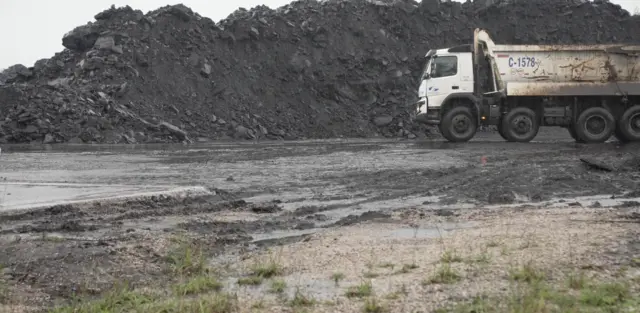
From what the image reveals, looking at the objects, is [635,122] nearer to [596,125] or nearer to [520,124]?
[596,125]

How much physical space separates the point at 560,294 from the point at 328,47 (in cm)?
3064

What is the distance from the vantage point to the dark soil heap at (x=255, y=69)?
26.4 m

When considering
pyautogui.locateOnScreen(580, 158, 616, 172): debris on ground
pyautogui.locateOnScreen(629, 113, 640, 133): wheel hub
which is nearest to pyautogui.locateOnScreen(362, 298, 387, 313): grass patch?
pyautogui.locateOnScreen(580, 158, 616, 172): debris on ground

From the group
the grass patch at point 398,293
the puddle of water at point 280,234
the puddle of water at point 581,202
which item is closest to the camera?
the grass patch at point 398,293

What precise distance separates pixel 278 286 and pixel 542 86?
60.0 ft

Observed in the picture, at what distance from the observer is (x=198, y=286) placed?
4723 millimetres

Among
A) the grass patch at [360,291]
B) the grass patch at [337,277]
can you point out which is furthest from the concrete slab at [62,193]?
the grass patch at [360,291]

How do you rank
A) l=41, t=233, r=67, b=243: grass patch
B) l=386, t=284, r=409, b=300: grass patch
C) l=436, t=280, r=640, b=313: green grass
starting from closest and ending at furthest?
l=436, t=280, r=640, b=313: green grass → l=386, t=284, r=409, b=300: grass patch → l=41, t=233, r=67, b=243: grass patch

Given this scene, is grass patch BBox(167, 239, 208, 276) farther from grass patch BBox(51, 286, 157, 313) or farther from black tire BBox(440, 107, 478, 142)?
black tire BBox(440, 107, 478, 142)

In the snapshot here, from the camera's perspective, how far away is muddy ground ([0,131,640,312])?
4.70m

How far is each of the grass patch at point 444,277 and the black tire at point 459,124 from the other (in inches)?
677

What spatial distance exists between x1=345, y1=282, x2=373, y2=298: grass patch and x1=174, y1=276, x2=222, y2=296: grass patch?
0.96 metres

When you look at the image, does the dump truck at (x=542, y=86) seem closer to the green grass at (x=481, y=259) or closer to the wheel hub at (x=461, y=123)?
the wheel hub at (x=461, y=123)

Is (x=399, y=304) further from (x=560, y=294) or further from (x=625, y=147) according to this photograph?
(x=625, y=147)
